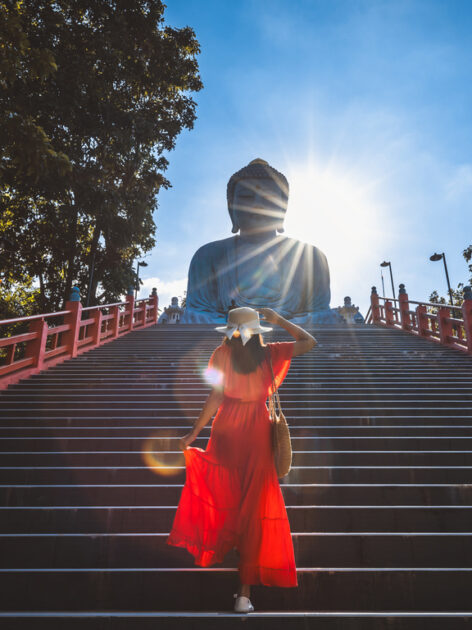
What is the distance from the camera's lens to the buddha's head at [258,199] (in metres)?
13.7

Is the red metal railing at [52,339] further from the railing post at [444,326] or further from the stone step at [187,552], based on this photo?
the railing post at [444,326]

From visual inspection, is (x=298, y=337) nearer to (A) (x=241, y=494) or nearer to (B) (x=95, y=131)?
(A) (x=241, y=494)

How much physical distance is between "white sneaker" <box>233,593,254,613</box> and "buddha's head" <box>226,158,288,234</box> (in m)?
12.6

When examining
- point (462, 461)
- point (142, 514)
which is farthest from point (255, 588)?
point (462, 461)

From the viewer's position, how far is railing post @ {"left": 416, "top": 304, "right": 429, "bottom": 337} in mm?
8547

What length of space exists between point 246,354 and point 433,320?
7380mm

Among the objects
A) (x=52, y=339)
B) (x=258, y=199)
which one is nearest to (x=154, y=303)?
(x=52, y=339)

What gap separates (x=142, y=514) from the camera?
256cm

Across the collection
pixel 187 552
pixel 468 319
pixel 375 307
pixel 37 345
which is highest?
pixel 375 307

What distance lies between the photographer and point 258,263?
527 inches

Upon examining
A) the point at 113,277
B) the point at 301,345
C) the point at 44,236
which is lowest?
the point at 301,345

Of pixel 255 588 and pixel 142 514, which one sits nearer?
pixel 255 588

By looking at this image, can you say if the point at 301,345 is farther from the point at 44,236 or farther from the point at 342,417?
the point at 44,236

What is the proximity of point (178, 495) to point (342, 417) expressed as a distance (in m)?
1.84
